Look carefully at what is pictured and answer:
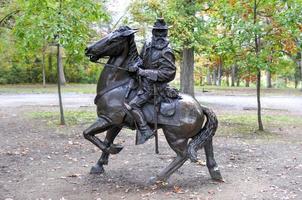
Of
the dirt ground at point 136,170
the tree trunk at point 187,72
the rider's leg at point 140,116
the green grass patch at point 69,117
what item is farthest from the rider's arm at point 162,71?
the tree trunk at point 187,72

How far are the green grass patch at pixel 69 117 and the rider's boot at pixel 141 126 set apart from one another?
6846 mm

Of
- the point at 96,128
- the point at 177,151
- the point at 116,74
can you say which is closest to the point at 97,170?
the point at 96,128

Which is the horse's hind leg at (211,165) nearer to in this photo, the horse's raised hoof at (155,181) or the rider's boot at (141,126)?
the horse's raised hoof at (155,181)

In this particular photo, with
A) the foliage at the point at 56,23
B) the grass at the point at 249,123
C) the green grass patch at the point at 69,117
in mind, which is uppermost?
the foliage at the point at 56,23

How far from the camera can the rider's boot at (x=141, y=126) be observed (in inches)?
257

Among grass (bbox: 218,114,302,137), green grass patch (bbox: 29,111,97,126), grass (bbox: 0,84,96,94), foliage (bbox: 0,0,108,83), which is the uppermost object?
foliage (bbox: 0,0,108,83)

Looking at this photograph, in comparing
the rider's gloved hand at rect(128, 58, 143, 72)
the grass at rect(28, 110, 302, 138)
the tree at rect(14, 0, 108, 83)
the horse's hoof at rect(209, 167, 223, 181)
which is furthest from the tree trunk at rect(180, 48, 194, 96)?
the rider's gloved hand at rect(128, 58, 143, 72)

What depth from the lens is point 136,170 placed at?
25.1 feet

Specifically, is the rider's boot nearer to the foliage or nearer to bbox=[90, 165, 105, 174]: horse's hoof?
bbox=[90, 165, 105, 174]: horse's hoof

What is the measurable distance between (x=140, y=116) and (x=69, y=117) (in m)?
8.29

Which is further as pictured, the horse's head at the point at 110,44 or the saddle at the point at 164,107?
the horse's head at the point at 110,44

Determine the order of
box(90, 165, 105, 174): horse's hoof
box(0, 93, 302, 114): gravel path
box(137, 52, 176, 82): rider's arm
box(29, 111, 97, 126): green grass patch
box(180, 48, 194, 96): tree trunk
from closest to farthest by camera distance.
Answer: box(137, 52, 176, 82): rider's arm
box(90, 165, 105, 174): horse's hoof
box(29, 111, 97, 126): green grass patch
box(0, 93, 302, 114): gravel path
box(180, 48, 194, 96): tree trunk

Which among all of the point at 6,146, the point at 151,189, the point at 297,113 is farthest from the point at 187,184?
the point at 297,113

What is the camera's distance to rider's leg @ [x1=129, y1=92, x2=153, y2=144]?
6520 mm
